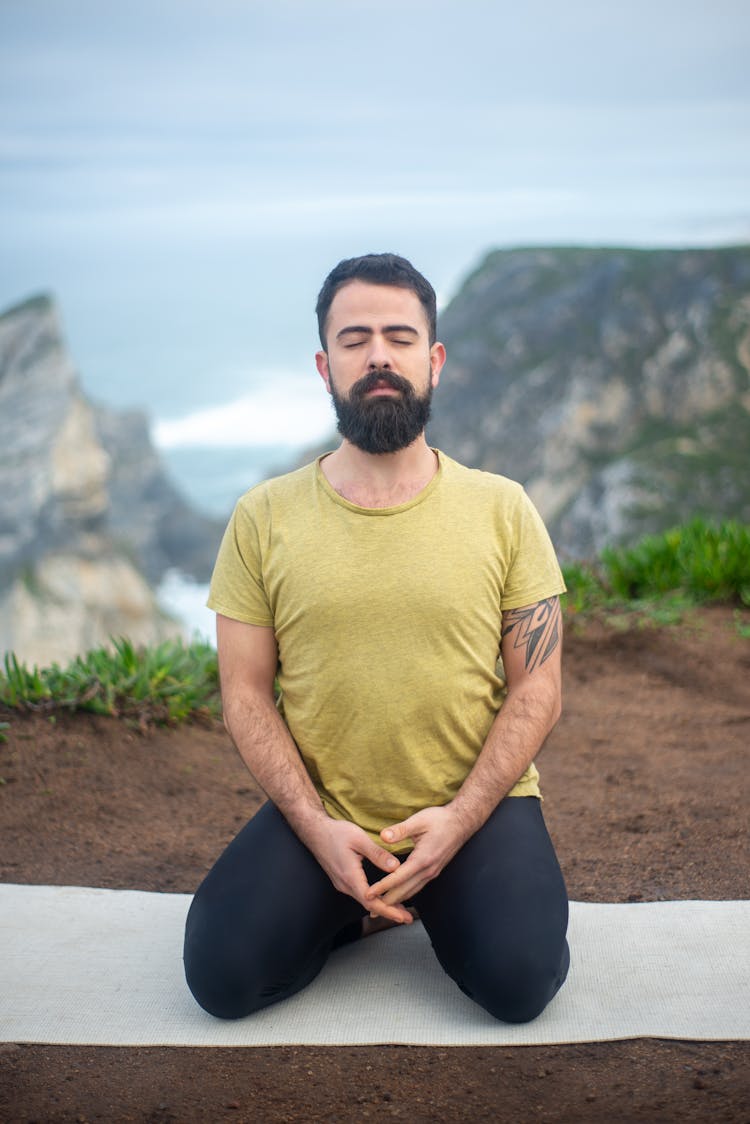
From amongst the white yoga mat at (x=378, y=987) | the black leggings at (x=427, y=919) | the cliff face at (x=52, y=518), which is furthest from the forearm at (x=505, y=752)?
the cliff face at (x=52, y=518)

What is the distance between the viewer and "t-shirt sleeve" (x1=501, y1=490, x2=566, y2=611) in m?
2.80

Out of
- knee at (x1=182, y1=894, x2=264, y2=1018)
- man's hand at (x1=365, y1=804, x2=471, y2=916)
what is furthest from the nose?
knee at (x1=182, y1=894, x2=264, y2=1018)

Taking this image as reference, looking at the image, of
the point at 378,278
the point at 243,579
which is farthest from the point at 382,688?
the point at 378,278

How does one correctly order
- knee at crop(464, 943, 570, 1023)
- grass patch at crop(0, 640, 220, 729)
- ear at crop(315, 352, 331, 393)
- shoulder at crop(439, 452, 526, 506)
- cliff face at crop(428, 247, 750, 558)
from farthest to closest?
cliff face at crop(428, 247, 750, 558)
grass patch at crop(0, 640, 220, 729)
ear at crop(315, 352, 331, 393)
shoulder at crop(439, 452, 526, 506)
knee at crop(464, 943, 570, 1023)

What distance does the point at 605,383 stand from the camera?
167ft

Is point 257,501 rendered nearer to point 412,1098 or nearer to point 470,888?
point 470,888

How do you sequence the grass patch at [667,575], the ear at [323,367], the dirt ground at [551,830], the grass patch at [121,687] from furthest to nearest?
1. the grass patch at [667,575]
2. the grass patch at [121,687]
3. the ear at [323,367]
4. the dirt ground at [551,830]

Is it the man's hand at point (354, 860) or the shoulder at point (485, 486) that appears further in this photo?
the shoulder at point (485, 486)

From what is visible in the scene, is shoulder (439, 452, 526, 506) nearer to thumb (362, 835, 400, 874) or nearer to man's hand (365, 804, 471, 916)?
man's hand (365, 804, 471, 916)

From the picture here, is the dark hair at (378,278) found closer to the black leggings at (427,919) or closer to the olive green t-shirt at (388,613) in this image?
the olive green t-shirt at (388,613)

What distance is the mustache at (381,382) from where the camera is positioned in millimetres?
2762

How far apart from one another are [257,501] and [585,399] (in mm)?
49199

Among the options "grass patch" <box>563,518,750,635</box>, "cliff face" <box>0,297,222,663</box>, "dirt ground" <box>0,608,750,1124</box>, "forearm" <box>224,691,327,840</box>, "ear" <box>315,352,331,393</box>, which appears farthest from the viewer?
"cliff face" <box>0,297,222,663</box>

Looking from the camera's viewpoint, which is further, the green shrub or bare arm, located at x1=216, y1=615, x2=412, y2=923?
the green shrub
